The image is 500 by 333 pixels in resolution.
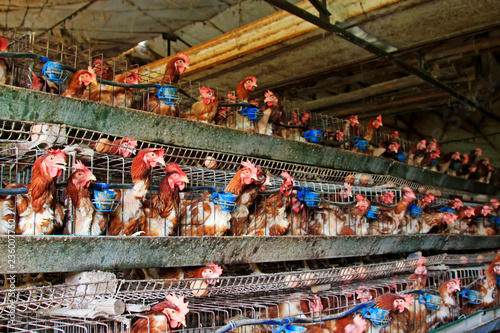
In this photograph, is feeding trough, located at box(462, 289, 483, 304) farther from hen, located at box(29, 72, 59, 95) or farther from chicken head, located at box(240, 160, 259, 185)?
hen, located at box(29, 72, 59, 95)

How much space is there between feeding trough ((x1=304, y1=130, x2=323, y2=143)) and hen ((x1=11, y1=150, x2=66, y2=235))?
265 centimetres

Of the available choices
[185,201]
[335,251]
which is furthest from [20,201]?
[335,251]

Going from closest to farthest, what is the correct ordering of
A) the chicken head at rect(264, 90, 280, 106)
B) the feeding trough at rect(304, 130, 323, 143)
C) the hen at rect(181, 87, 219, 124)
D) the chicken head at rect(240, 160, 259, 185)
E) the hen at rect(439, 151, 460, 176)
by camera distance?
the chicken head at rect(240, 160, 259, 185)
the hen at rect(181, 87, 219, 124)
the chicken head at rect(264, 90, 280, 106)
the feeding trough at rect(304, 130, 323, 143)
the hen at rect(439, 151, 460, 176)

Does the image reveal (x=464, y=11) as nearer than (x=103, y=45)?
Yes

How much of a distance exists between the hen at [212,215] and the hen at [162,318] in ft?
2.65

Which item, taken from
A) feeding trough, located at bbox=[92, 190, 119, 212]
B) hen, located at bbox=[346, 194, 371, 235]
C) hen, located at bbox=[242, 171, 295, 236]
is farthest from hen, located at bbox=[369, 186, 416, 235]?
feeding trough, located at bbox=[92, 190, 119, 212]

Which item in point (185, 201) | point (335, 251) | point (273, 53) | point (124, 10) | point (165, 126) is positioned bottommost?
point (335, 251)

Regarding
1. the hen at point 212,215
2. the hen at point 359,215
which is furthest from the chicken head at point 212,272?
the hen at point 359,215

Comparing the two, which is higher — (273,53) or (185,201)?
(273,53)

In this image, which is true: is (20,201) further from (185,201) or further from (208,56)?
(208,56)

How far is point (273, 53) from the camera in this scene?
5.32 m

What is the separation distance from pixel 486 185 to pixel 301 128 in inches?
175

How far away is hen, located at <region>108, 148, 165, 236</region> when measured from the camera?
2912 millimetres

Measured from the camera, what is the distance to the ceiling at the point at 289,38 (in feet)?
14.9
